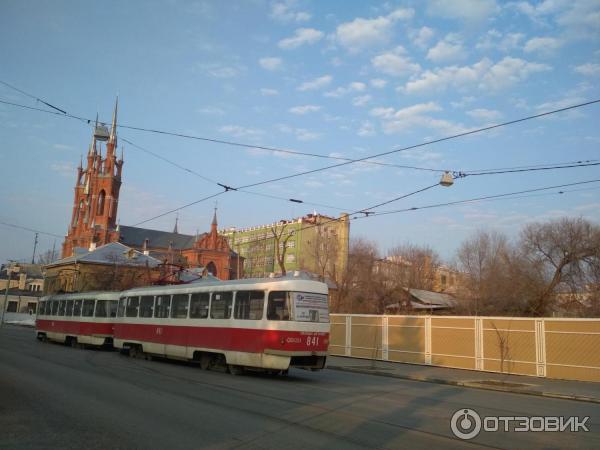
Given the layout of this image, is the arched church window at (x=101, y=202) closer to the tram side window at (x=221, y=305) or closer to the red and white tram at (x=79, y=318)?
the red and white tram at (x=79, y=318)

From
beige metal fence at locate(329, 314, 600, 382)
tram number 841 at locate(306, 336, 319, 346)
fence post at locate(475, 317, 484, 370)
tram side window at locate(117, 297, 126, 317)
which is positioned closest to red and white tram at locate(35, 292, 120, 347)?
tram side window at locate(117, 297, 126, 317)

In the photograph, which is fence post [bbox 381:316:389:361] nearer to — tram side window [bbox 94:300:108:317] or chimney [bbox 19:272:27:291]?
tram side window [bbox 94:300:108:317]

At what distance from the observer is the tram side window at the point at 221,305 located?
17.6 meters

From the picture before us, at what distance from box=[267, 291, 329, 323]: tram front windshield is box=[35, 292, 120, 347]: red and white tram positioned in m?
14.3

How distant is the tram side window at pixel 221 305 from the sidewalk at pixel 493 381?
23.8ft

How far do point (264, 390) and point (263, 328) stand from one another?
2.99 meters

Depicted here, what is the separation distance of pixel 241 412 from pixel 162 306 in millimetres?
12695

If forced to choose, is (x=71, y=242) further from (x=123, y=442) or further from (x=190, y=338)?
(x=123, y=442)

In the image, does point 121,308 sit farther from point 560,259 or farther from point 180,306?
point 560,259

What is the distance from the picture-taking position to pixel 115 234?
91.9m

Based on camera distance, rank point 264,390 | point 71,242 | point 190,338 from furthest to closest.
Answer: point 71,242 < point 190,338 < point 264,390

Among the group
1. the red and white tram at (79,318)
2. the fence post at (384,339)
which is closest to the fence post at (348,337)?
the fence post at (384,339)

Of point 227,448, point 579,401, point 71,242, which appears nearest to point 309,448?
point 227,448

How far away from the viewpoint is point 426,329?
82.4 feet
